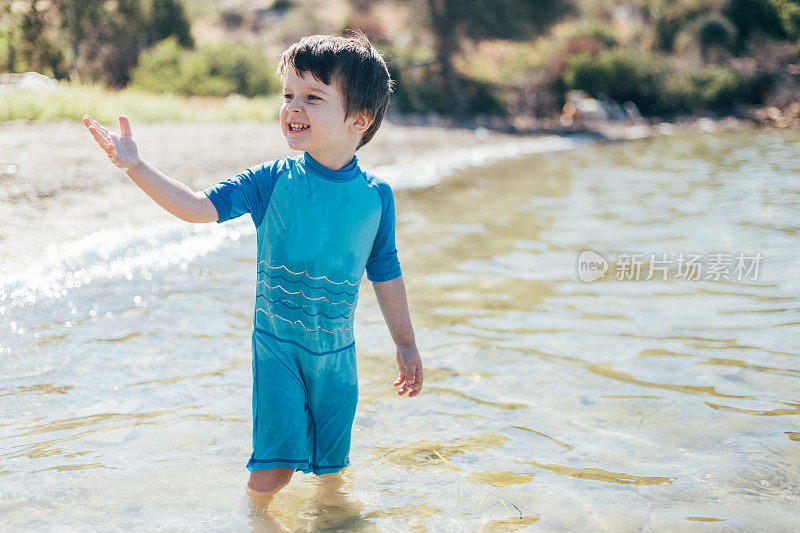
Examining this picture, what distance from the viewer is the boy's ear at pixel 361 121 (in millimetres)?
2514

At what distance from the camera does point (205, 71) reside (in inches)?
696

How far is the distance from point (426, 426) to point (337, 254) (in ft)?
4.34

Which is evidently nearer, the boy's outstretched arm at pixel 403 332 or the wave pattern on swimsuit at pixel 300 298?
the wave pattern on swimsuit at pixel 300 298

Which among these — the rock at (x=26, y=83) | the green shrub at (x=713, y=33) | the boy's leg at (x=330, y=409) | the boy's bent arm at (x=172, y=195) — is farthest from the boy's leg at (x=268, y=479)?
the green shrub at (x=713, y=33)

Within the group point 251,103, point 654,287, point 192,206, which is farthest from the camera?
point 251,103

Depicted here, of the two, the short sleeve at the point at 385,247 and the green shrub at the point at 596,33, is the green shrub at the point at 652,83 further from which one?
the short sleeve at the point at 385,247

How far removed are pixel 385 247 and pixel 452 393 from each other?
1.43m

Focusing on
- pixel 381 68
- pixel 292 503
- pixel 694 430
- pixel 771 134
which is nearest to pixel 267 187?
pixel 381 68

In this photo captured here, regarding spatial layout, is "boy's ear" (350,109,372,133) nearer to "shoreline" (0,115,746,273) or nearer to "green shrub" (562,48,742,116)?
"shoreline" (0,115,746,273)

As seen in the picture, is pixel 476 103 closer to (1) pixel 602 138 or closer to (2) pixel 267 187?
(1) pixel 602 138

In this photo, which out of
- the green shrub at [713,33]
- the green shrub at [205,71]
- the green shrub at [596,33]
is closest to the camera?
the green shrub at [205,71]

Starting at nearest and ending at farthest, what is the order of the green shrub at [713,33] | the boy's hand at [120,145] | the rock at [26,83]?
1. the boy's hand at [120,145]
2. the rock at [26,83]
3. the green shrub at [713,33]

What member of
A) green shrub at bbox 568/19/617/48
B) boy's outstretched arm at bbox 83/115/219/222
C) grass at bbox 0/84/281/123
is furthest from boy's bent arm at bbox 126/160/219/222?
green shrub at bbox 568/19/617/48

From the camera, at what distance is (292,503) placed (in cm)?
275
